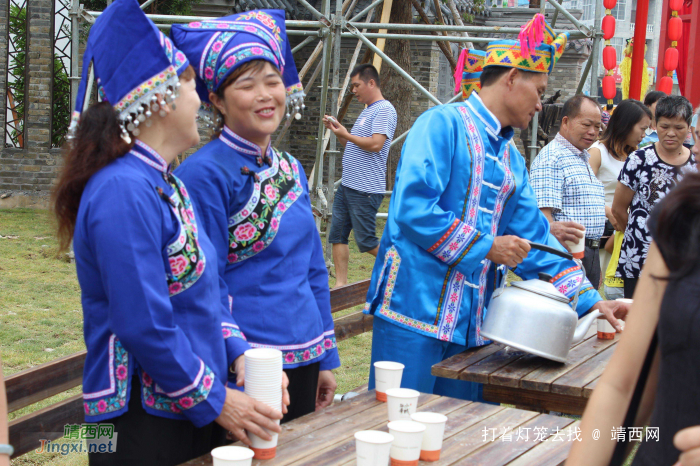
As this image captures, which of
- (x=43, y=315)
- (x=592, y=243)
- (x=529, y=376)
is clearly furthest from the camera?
(x=43, y=315)

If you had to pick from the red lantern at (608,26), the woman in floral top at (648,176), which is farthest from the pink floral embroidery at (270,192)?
the red lantern at (608,26)

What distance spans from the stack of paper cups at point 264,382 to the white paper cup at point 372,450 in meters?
0.22

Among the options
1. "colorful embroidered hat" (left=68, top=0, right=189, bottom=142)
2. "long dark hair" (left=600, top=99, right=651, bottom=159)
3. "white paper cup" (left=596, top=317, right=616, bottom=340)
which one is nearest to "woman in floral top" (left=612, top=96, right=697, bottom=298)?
"long dark hair" (left=600, top=99, right=651, bottom=159)

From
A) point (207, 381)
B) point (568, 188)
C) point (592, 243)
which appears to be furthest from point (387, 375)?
point (592, 243)

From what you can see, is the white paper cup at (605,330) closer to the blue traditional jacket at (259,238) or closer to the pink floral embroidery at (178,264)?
the blue traditional jacket at (259,238)

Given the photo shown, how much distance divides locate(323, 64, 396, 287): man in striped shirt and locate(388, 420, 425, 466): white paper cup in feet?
15.1

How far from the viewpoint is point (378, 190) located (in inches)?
248

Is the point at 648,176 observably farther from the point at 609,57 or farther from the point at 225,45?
the point at 609,57

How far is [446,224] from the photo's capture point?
7.88ft

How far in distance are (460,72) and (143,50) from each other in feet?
5.76

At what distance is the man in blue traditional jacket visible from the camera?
2424mm

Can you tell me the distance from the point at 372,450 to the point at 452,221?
1.06 metres

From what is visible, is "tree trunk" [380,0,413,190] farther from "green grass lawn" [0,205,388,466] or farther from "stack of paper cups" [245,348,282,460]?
"stack of paper cups" [245,348,282,460]

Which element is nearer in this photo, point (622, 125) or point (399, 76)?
point (622, 125)
